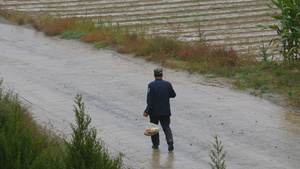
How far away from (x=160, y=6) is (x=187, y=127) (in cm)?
2300

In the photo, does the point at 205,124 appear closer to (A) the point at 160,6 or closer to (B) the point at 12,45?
(B) the point at 12,45

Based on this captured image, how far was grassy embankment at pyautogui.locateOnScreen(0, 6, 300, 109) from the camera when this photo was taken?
16.3 metres

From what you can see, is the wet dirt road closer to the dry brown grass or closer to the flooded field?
the dry brown grass

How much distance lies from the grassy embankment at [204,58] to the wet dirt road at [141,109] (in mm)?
667

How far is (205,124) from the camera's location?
13.0 m

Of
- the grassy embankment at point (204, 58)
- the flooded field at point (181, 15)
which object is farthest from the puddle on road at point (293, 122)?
the flooded field at point (181, 15)

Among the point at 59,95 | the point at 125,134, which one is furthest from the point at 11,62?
the point at 125,134

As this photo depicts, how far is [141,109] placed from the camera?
14.3 meters

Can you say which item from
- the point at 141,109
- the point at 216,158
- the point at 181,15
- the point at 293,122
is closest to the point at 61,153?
the point at 216,158

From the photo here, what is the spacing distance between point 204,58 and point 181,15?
1345 cm

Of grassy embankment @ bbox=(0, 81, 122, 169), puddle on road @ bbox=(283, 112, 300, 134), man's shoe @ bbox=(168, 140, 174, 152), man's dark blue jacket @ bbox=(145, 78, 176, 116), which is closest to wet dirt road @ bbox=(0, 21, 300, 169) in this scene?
puddle on road @ bbox=(283, 112, 300, 134)

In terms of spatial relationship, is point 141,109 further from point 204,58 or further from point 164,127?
point 204,58

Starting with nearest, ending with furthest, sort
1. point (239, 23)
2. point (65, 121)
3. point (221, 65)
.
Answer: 1. point (65, 121)
2. point (221, 65)
3. point (239, 23)

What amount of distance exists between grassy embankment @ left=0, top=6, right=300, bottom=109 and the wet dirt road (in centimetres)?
67
